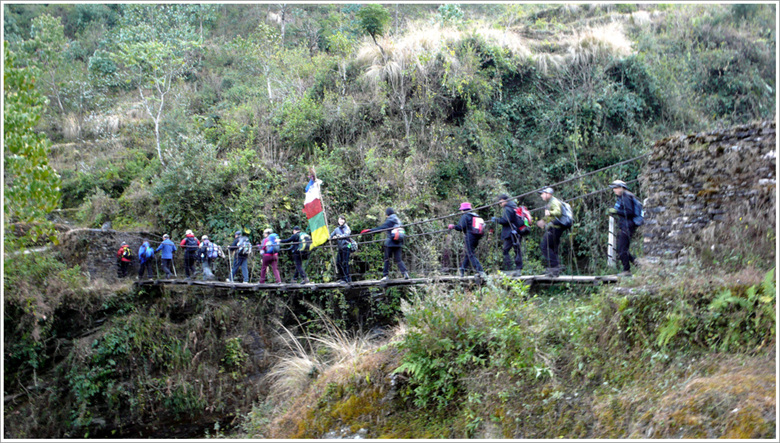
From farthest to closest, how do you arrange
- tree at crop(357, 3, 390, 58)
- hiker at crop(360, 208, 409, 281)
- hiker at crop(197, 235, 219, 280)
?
tree at crop(357, 3, 390, 58), hiker at crop(197, 235, 219, 280), hiker at crop(360, 208, 409, 281)

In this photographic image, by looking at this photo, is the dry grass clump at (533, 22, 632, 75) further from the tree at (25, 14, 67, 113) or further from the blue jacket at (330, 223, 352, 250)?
the tree at (25, 14, 67, 113)

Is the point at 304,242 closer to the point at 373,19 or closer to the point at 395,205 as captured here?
the point at 395,205

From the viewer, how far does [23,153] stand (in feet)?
26.1

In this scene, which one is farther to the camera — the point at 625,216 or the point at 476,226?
the point at 476,226

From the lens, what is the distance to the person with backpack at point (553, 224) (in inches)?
274

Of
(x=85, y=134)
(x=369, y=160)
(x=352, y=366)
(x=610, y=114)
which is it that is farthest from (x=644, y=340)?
(x=85, y=134)

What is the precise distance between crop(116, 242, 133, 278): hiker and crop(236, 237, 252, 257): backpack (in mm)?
3526

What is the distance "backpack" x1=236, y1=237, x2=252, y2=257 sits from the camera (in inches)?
425

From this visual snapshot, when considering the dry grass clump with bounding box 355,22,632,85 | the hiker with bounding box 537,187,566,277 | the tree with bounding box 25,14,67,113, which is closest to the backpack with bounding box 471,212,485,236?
the hiker with bounding box 537,187,566,277

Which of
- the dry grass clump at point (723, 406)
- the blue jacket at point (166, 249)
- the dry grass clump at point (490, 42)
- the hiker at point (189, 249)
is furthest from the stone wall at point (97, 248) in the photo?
the dry grass clump at point (723, 406)

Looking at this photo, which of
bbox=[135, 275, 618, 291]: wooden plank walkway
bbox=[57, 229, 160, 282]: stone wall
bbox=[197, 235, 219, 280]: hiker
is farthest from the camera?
bbox=[57, 229, 160, 282]: stone wall

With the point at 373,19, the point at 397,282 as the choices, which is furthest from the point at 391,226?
the point at 373,19

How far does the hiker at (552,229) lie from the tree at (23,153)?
7.09 meters

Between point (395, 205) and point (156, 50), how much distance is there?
962cm
